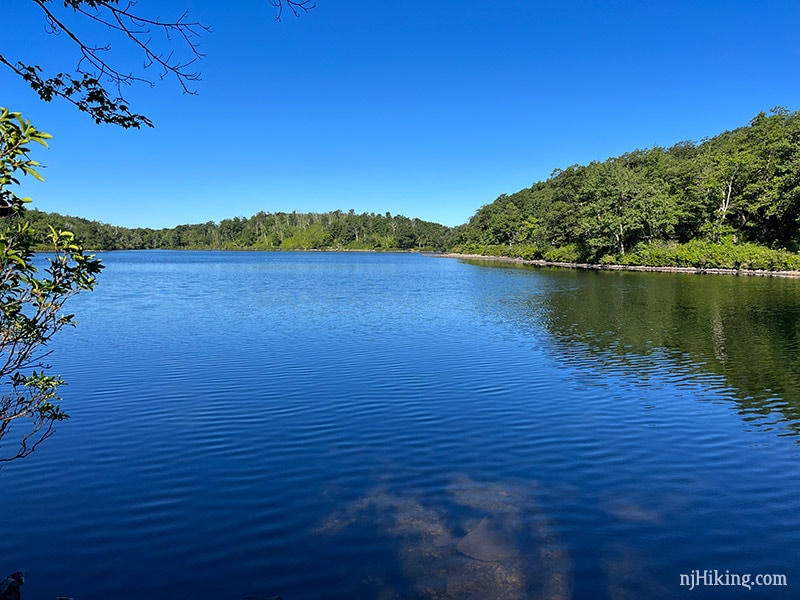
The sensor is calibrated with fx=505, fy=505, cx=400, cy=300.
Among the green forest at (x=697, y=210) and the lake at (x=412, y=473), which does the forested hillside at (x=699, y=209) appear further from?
the lake at (x=412, y=473)

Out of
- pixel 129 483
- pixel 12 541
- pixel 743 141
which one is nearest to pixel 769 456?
pixel 129 483

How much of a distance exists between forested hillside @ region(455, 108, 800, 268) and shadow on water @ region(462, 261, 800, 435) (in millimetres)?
23607

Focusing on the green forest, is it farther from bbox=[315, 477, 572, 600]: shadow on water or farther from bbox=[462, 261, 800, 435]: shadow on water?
bbox=[315, 477, 572, 600]: shadow on water

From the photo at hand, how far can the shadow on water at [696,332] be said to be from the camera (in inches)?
607

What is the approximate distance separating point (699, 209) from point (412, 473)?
82.5 meters

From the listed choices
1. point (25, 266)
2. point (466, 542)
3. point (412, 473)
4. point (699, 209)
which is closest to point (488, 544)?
point (466, 542)

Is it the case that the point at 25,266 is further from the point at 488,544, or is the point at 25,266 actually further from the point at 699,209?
the point at 699,209

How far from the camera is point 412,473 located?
953 centimetres

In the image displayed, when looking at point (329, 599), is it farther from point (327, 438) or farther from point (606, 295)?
point (606, 295)

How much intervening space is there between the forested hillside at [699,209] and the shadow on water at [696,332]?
2361 centimetres

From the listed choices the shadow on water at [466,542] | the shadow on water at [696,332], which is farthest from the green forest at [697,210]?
the shadow on water at [466,542]

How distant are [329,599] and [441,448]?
5.04 meters

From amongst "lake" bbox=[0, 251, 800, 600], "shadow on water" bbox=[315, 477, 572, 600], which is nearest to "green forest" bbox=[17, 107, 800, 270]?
"lake" bbox=[0, 251, 800, 600]

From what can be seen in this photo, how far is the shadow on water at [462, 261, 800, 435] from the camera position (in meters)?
15.4
